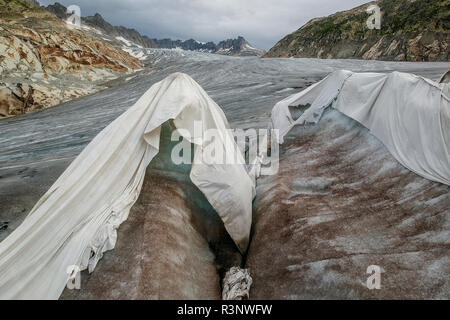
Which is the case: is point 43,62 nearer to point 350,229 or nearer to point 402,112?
point 402,112

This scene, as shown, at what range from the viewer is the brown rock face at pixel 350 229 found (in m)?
2.28

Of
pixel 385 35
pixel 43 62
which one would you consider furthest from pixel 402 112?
pixel 385 35

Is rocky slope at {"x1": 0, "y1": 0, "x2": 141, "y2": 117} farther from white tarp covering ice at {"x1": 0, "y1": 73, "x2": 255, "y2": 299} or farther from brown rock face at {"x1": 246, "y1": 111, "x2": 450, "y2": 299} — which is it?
brown rock face at {"x1": 246, "y1": 111, "x2": 450, "y2": 299}

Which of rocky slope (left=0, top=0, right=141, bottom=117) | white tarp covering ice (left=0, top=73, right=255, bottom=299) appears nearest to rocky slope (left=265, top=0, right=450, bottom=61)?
rocky slope (left=0, top=0, right=141, bottom=117)

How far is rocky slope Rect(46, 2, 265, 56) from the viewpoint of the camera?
196 ft

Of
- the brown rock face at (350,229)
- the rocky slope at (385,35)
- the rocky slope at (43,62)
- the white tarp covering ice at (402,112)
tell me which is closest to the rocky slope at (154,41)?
the rocky slope at (385,35)

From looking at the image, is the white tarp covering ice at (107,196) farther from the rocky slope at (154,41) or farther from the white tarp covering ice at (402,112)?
the rocky slope at (154,41)

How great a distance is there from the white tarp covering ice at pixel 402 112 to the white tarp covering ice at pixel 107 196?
1.85m

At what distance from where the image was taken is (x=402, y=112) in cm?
367

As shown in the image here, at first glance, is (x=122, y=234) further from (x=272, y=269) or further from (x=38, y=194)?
(x=38, y=194)

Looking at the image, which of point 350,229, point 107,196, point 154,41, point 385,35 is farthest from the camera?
point 154,41

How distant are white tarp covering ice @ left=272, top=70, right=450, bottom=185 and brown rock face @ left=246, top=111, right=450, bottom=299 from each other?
0.48 feet

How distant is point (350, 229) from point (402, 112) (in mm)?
1703

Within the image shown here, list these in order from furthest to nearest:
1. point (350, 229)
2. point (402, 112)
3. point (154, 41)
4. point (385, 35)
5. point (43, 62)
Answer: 1. point (154, 41)
2. point (385, 35)
3. point (43, 62)
4. point (402, 112)
5. point (350, 229)
